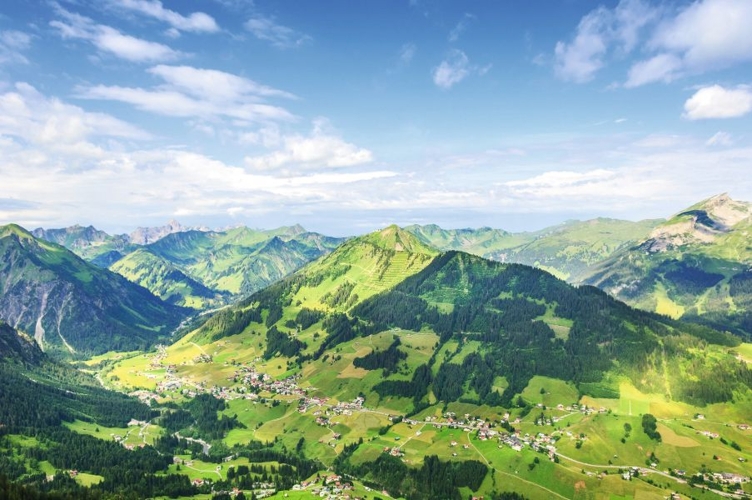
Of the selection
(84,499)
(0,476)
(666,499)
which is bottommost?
(666,499)

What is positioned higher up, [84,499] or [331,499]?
[84,499]

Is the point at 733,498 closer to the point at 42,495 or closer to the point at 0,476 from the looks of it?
the point at 42,495

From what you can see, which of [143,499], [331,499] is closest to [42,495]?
[143,499]

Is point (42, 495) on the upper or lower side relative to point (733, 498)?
upper

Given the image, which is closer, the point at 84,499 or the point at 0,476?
the point at 0,476

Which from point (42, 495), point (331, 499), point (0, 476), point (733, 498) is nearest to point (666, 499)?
point (733, 498)

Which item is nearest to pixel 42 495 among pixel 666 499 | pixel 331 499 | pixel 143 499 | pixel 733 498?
pixel 143 499

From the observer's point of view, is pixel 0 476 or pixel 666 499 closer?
pixel 0 476

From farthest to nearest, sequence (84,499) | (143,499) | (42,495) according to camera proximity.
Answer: (143,499)
(84,499)
(42,495)

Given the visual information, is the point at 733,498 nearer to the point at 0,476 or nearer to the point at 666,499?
the point at 666,499

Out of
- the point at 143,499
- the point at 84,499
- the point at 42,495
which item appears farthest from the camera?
the point at 143,499
